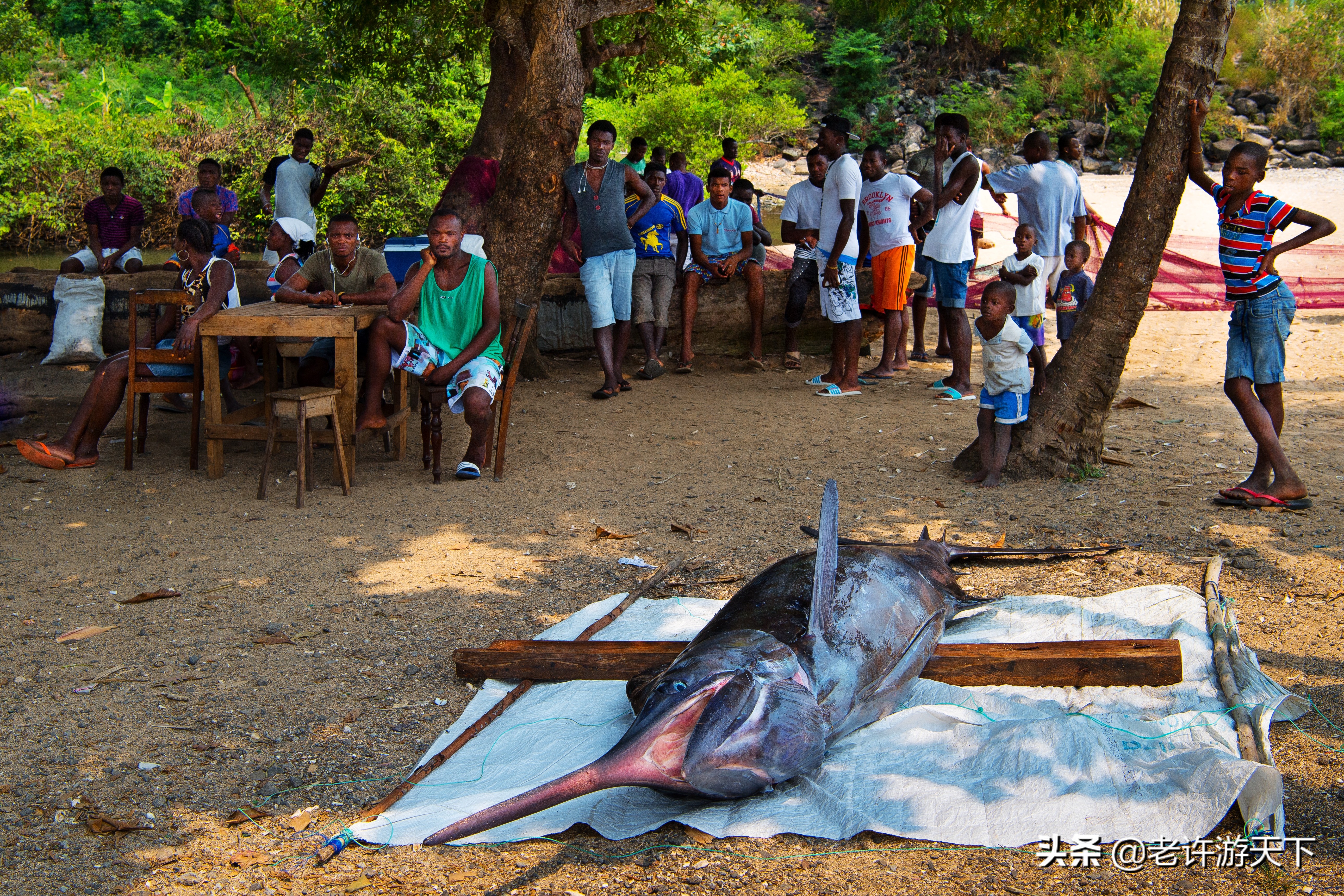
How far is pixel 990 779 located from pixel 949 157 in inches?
243

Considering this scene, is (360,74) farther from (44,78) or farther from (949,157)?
(44,78)

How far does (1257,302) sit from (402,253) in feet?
18.7

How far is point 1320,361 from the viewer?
8258 mm

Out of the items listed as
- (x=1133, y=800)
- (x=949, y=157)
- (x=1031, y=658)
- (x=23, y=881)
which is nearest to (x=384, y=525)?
(x=23, y=881)

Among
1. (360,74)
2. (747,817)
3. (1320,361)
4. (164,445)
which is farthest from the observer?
(360,74)

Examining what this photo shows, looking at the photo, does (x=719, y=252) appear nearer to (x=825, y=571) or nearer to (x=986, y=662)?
(x=986, y=662)

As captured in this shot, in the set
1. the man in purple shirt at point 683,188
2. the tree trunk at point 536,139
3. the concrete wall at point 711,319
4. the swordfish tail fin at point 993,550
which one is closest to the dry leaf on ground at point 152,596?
the swordfish tail fin at point 993,550

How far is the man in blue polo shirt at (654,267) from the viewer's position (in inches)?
315

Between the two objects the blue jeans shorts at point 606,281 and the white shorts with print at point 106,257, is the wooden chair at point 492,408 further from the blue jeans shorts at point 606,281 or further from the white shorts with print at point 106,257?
the white shorts with print at point 106,257

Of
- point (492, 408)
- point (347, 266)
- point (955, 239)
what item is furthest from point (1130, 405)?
point (347, 266)

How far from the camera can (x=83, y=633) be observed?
3744 mm

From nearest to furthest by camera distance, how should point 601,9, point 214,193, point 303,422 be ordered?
point 303,422 < point 214,193 < point 601,9

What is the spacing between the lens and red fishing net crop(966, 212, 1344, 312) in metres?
10.6

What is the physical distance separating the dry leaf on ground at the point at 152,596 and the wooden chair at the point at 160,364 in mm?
1752
